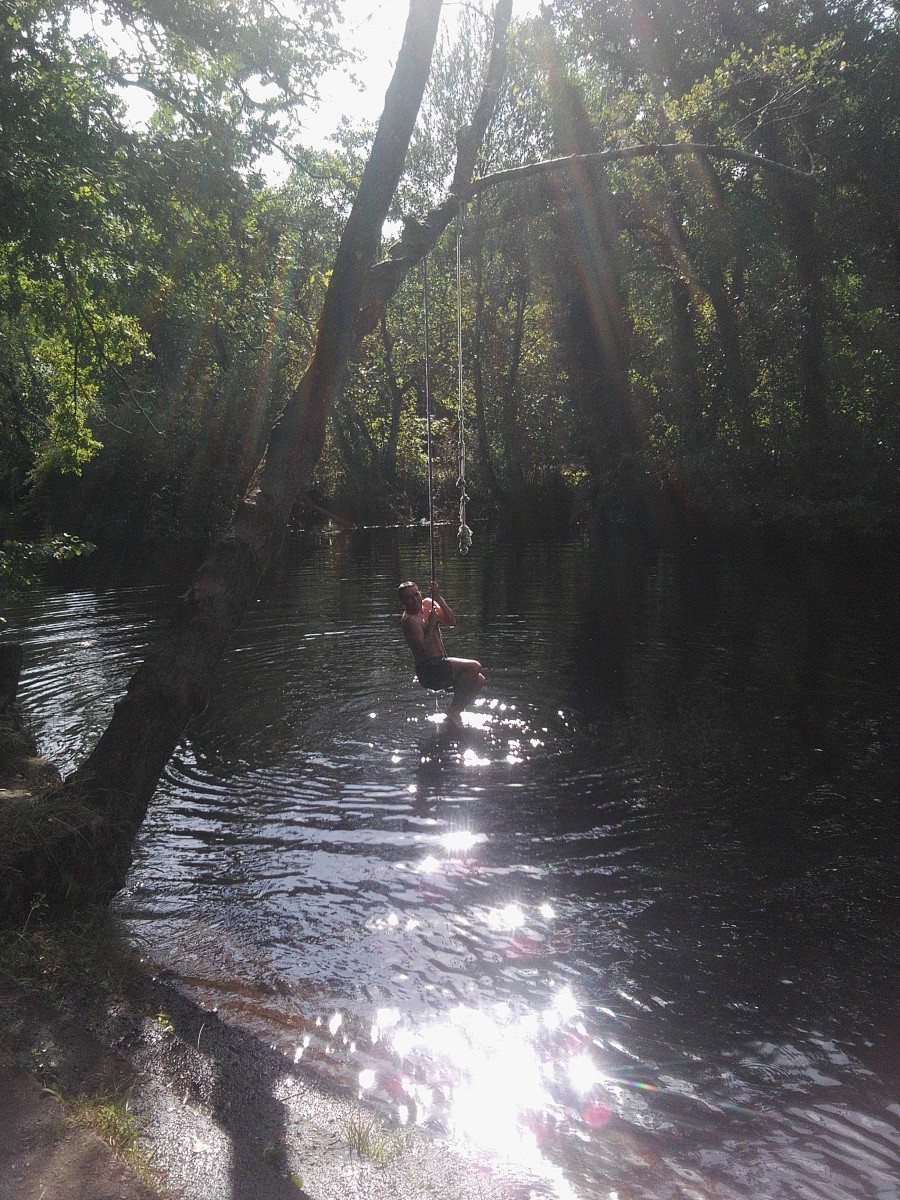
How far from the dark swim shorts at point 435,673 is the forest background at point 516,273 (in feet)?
13.3

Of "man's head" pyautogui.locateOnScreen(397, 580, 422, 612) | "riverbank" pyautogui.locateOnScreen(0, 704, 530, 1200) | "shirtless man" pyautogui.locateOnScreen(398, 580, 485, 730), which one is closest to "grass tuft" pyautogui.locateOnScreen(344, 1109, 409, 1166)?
"riverbank" pyautogui.locateOnScreen(0, 704, 530, 1200)

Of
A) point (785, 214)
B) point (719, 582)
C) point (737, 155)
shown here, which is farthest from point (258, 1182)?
point (785, 214)

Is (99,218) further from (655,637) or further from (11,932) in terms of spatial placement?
(655,637)

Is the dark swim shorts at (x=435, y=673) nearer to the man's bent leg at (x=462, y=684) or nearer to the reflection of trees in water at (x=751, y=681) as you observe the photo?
Answer: the man's bent leg at (x=462, y=684)

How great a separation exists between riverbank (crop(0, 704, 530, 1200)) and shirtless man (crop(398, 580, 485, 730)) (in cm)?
570

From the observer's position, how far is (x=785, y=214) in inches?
1069

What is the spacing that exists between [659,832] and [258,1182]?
4.57 metres

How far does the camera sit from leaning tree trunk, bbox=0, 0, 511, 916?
5.38m

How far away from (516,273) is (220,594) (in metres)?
40.6

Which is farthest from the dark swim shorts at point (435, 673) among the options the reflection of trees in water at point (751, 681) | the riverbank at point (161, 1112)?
the riverbank at point (161, 1112)

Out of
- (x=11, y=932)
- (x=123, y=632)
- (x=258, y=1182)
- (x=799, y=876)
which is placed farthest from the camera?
(x=123, y=632)

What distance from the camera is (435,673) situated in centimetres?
1023

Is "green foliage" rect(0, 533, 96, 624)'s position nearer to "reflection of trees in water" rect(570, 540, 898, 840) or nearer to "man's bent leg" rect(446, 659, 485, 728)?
"man's bent leg" rect(446, 659, 485, 728)

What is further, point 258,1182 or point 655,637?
point 655,637
